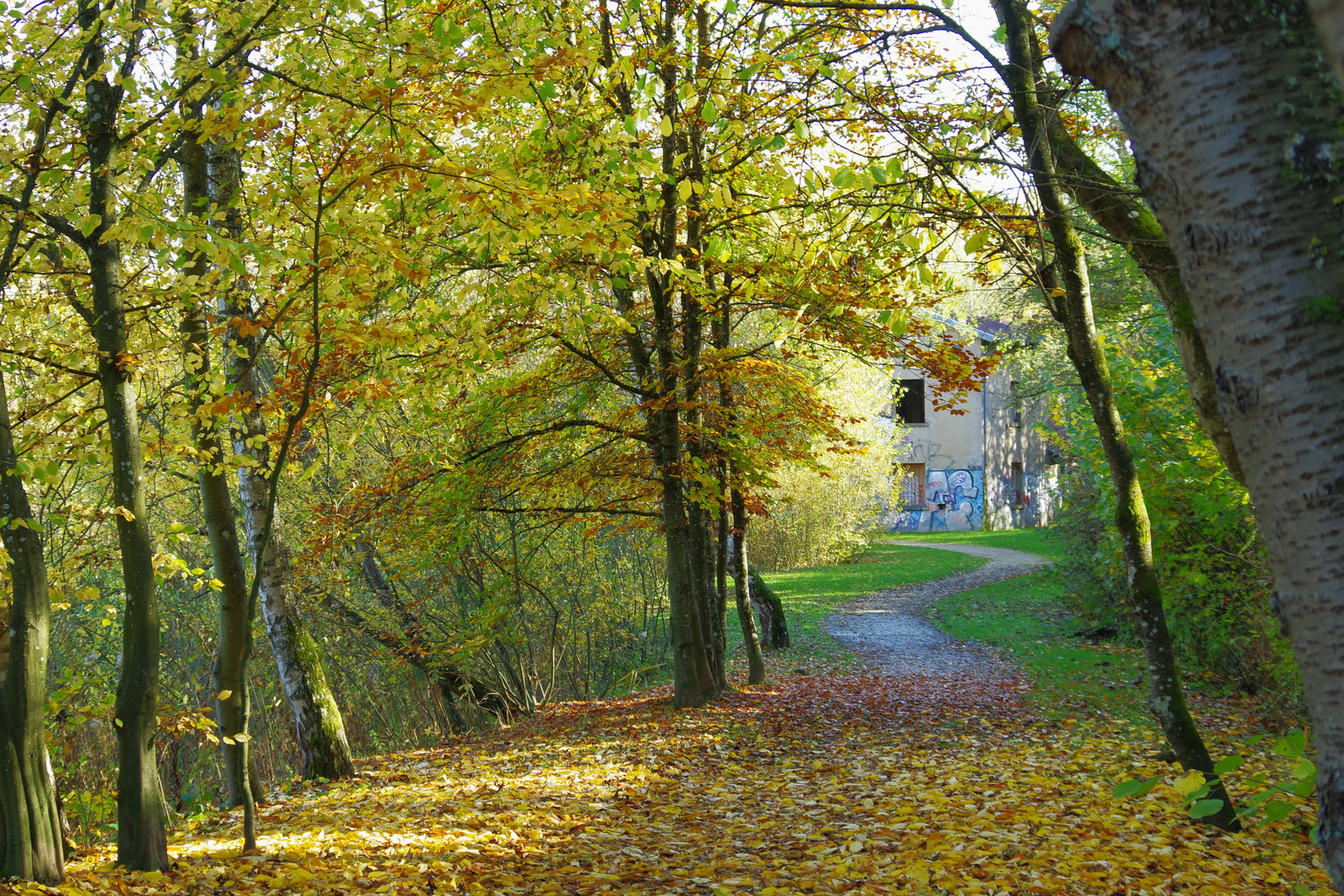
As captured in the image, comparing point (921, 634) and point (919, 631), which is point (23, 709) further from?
point (919, 631)

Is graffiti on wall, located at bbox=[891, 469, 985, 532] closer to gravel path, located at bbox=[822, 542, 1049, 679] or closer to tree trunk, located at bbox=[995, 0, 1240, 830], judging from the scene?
gravel path, located at bbox=[822, 542, 1049, 679]

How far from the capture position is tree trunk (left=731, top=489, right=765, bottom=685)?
11297 millimetres

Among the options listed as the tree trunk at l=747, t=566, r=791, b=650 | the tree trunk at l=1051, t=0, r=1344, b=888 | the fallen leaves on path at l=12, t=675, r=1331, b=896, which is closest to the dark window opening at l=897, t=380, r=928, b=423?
the tree trunk at l=747, t=566, r=791, b=650

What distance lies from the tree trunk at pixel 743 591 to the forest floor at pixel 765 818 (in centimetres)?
150

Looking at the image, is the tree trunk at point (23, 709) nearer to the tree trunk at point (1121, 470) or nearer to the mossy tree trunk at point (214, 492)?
the mossy tree trunk at point (214, 492)

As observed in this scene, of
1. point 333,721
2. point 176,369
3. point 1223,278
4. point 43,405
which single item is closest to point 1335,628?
point 1223,278

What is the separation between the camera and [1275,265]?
1.50m

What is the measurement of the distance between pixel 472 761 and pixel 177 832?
292cm

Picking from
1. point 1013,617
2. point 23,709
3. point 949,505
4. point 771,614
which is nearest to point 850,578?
point 1013,617

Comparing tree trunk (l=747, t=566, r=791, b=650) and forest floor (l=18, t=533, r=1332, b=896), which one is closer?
forest floor (l=18, t=533, r=1332, b=896)

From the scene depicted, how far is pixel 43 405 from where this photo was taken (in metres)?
5.13

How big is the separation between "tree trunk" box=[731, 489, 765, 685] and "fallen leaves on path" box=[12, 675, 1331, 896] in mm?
2031

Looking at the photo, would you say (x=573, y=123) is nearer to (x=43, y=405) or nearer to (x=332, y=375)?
(x=332, y=375)

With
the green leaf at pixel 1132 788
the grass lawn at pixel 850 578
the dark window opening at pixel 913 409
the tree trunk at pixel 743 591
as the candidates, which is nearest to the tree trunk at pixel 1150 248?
the green leaf at pixel 1132 788
